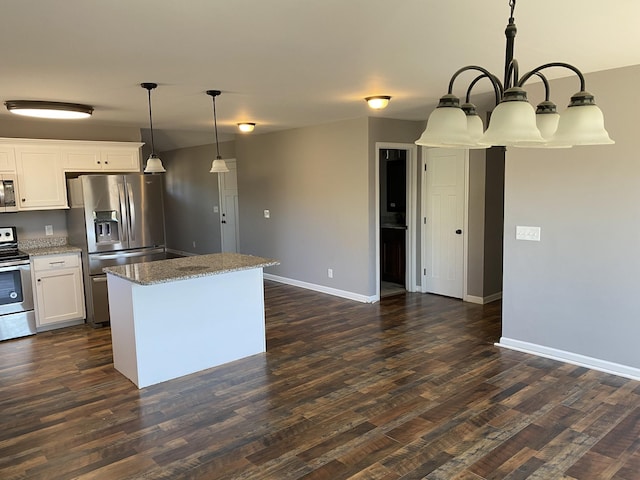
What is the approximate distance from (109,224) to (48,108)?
58.4 inches

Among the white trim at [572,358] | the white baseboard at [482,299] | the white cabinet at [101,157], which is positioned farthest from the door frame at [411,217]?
the white cabinet at [101,157]

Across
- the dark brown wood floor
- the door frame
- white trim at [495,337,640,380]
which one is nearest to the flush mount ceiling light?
the dark brown wood floor

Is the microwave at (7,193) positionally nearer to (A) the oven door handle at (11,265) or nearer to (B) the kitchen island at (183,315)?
(A) the oven door handle at (11,265)

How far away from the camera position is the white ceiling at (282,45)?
2219 mm

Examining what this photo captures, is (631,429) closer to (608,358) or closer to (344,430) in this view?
(608,358)

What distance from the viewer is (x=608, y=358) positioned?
374cm

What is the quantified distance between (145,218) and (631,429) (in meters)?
5.14

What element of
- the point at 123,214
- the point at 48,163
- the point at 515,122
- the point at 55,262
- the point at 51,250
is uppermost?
the point at 48,163

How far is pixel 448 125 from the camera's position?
163 centimetres

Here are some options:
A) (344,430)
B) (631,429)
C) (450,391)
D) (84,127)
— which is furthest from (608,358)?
(84,127)

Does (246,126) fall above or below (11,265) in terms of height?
above

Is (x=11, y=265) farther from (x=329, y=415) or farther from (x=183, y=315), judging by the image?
(x=329, y=415)

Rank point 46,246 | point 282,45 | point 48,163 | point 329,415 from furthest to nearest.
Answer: point 46,246 < point 48,163 < point 329,415 < point 282,45

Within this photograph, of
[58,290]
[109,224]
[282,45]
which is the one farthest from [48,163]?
[282,45]
